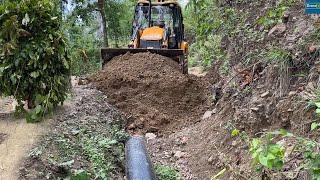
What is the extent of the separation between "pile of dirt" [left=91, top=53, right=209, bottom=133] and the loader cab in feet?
4.37

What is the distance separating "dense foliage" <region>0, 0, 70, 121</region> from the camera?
22.4ft

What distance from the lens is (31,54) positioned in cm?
684

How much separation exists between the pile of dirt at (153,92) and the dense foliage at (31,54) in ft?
7.40

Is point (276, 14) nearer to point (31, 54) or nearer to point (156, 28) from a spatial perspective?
point (31, 54)

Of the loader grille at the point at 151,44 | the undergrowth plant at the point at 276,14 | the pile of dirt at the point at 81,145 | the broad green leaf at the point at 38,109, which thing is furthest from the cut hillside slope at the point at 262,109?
the loader grille at the point at 151,44

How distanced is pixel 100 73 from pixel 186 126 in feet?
9.85

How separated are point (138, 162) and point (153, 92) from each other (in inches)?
147

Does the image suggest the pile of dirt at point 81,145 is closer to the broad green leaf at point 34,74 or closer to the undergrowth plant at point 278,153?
the broad green leaf at point 34,74

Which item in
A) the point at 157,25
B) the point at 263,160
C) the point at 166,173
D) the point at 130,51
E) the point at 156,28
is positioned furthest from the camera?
the point at 157,25

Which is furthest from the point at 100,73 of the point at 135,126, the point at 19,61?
the point at 19,61

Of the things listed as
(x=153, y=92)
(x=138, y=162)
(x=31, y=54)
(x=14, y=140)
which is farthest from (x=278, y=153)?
(x=153, y=92)

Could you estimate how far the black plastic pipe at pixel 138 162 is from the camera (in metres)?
5.63

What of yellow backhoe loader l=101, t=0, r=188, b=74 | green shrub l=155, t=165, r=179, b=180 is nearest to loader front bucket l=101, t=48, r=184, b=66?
Result: yellow backhoe loader l=101, t=0, r=188, b=74

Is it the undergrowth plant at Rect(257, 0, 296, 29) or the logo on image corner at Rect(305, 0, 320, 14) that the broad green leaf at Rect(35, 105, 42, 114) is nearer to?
the undergrowth plant at Rect(257, 0, 296, 29)
